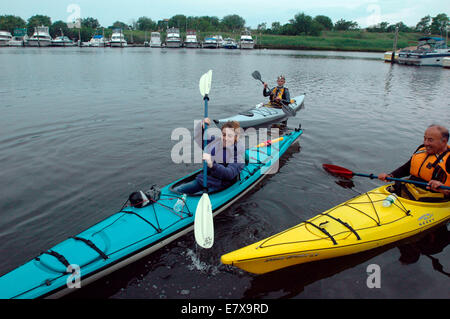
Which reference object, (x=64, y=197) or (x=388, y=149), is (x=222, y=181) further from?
(x=388, y=149)

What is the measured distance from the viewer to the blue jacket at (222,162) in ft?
14.8

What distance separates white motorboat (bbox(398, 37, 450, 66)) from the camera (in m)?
33.2

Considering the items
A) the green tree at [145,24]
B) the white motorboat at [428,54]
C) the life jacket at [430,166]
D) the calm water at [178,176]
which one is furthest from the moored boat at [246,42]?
the life jacket at [430,166]

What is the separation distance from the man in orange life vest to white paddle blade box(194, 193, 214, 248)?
10.9ft

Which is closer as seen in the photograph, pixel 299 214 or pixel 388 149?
pixel 299 214

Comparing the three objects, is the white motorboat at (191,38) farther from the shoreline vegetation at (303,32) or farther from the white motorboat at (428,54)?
Answer: the white motorboat at (428,54)

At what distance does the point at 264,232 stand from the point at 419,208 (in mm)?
2418

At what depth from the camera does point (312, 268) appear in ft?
13.0

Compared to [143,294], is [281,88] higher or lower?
higher

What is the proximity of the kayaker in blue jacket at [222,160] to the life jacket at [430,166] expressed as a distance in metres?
2.81

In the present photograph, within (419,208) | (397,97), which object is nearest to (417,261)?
(419,208)

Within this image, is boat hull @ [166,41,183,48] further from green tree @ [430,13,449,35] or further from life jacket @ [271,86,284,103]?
green tree @ [430,13,449,35]

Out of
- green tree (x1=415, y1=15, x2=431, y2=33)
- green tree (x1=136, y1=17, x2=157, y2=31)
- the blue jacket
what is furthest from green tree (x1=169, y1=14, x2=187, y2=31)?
the blue jacket
